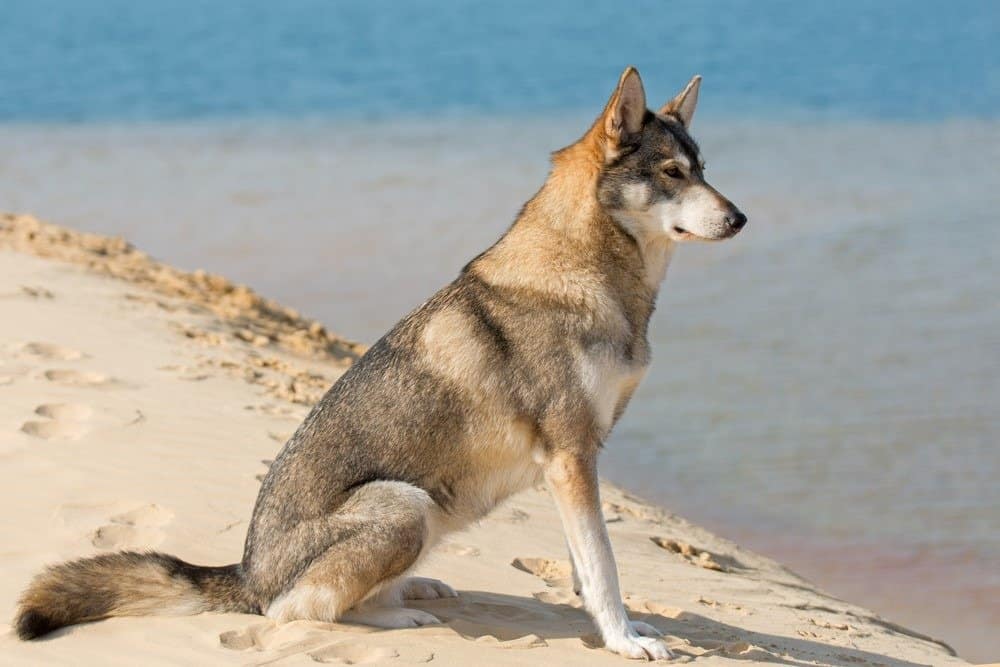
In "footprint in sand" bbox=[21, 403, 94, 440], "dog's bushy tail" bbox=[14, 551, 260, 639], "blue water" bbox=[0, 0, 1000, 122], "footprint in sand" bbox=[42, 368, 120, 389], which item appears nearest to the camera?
"dog's bushy tail" bbox=[14, 551, 260, 639]

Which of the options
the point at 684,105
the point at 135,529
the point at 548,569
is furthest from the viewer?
the point at 548,569

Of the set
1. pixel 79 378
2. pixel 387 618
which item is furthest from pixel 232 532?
→ pixel 79 378

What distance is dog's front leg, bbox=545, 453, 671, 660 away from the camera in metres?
5.44

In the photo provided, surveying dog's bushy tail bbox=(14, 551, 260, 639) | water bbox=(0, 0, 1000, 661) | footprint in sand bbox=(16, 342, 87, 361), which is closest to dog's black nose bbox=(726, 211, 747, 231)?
dog's bushy tail bbox=(14, 551, 260, 639)

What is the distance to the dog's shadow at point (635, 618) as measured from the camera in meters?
5.71

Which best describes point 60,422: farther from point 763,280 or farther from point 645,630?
point 763,280

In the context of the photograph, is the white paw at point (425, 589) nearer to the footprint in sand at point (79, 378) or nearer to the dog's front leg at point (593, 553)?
the dog's front leg at point (593, 553)

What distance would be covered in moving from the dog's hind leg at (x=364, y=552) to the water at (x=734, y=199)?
12.3 feet

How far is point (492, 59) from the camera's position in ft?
123

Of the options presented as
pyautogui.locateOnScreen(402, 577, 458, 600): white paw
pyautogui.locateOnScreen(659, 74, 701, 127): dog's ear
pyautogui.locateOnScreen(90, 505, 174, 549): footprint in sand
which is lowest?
pyautogui.locateOnScreen(402, 577, 458, 600): white paw

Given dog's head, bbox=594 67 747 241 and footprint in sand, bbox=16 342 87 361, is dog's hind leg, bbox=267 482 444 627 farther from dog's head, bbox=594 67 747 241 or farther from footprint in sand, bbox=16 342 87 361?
footprint in sand, bbox=16 342 87 361

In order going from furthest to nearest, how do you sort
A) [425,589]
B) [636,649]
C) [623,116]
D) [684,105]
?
[684,105] → [425,589] → [623,116] → [636,649]

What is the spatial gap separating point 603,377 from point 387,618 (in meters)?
1.33

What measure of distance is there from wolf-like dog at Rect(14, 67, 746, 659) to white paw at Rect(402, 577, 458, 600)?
0.65 feet
